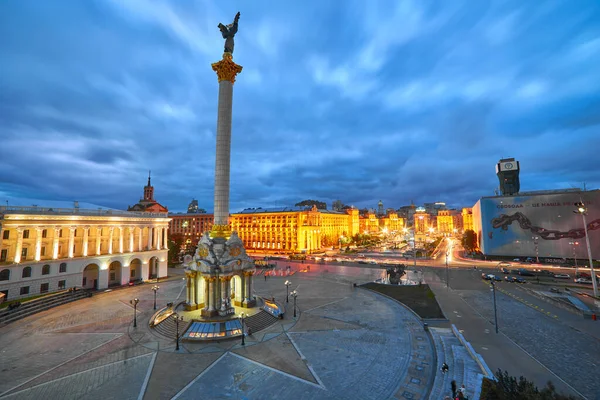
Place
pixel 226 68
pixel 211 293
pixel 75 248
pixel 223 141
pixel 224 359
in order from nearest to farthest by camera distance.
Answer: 1. pixel 224 359
2. pixel 211 293
3. pixel 223 141
4. pixel 226 68
5. pixel 75 248

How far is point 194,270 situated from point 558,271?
8141 cm

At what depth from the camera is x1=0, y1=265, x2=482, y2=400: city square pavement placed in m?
18.9

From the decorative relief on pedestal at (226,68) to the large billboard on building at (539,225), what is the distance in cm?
8655

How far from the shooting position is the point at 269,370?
21.4m

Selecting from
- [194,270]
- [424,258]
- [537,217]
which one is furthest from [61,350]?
[537,217]

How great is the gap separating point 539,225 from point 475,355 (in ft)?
262

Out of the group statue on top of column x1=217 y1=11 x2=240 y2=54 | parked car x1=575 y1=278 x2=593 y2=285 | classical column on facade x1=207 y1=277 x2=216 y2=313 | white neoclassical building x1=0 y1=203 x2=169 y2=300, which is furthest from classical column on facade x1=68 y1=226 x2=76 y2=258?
parked car x1=575 y1=278 x2=593 y2=285

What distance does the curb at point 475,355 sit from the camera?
1985 centimetres

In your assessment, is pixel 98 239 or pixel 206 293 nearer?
pixel 206 293

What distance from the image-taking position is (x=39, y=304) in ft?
125

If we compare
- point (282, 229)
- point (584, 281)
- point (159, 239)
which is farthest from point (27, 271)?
point (584, 281)

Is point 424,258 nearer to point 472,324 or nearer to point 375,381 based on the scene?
point 472,324

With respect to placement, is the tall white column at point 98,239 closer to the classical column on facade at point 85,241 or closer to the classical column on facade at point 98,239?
the classical column on facade at point 98,239

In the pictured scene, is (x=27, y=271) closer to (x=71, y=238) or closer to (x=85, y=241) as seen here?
(x=71, y=238)
